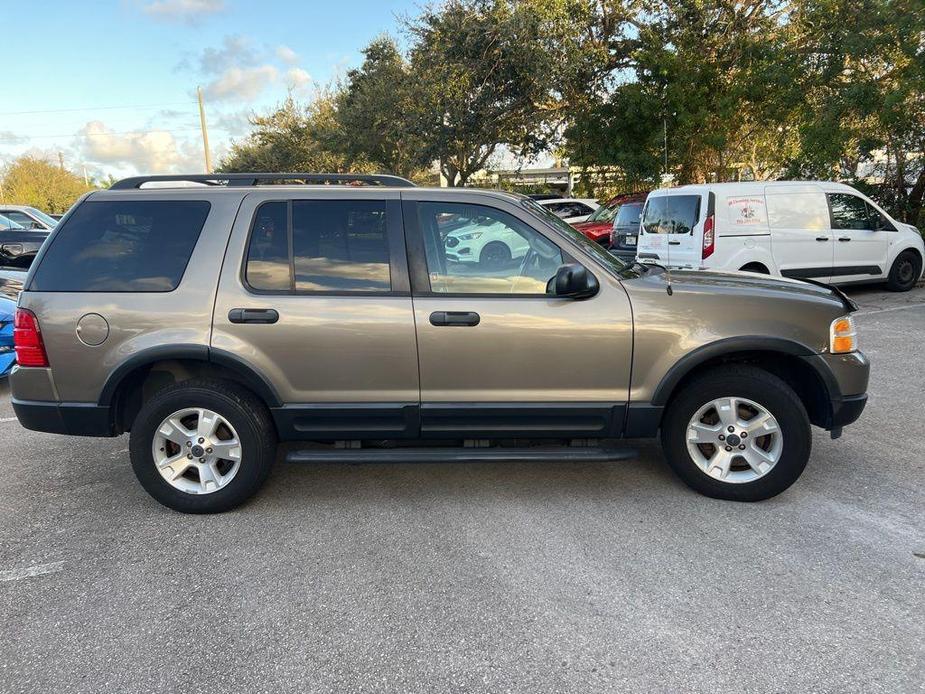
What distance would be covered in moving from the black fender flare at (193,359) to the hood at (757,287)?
236 centimetres

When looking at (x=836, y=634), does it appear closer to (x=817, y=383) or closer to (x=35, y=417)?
(x=817, y=383)

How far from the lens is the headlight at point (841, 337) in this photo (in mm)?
3629

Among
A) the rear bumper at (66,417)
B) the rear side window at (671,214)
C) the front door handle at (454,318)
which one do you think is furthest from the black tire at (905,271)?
the rear bumper at (66,417)

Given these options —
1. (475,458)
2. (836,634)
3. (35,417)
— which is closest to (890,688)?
(836,634)

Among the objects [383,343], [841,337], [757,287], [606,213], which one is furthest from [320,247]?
[606,213]

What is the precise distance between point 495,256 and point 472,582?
1.75m

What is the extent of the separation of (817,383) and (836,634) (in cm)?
158

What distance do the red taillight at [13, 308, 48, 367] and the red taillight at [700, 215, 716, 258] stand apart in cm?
778

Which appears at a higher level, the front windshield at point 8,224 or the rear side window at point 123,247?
the front windshield at point 8,224

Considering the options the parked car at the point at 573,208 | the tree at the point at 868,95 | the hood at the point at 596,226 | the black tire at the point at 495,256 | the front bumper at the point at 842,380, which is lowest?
the front bumper at the point at 842,380

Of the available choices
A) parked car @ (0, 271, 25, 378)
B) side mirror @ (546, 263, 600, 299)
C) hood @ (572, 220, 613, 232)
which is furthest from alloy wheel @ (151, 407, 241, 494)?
hood @ (572, 220, 613, 232)

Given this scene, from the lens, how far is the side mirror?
11.3 ft

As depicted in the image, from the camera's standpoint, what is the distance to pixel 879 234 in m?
9.91

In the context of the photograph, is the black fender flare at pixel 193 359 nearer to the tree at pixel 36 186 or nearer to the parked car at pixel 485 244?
the parked car at pixel 485 244
